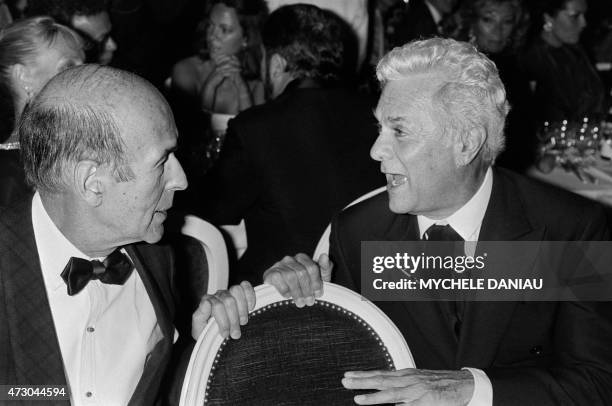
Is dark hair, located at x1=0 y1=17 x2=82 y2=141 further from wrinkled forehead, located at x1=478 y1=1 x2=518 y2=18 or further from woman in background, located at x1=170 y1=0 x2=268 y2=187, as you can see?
wrinkled forehead, located at x1=478 y1=1 x2=518 y2=18

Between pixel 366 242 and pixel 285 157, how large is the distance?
0.90 m

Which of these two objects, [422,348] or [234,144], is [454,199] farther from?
[234,144]

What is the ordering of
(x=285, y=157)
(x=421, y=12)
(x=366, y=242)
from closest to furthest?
(x=366, y=242)
(x=285, y=157)
(x=421, y=12)

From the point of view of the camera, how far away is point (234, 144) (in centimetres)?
286

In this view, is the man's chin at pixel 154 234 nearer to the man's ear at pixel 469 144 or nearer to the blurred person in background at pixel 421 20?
the man's ear at pixel 469 144

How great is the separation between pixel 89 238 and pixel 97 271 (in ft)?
0.26

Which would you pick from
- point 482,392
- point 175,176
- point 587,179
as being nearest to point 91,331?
point 175,176

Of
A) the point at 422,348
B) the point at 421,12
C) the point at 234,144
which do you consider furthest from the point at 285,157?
the point at 421,12

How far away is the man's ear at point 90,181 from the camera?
1.55 meters

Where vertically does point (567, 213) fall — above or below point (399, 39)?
above

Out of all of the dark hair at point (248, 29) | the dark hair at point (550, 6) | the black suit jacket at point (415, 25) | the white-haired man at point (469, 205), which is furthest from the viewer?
the black suit jacket at point (415, 25)

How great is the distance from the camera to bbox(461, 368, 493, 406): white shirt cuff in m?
1.64

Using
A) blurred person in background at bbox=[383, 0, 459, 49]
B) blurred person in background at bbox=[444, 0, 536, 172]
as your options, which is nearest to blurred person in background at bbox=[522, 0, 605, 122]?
blurred person in background at bbox=[444, 0, 536, 172]

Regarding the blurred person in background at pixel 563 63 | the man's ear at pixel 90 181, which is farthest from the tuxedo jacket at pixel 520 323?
the blurred person in background at pixel 563 63
